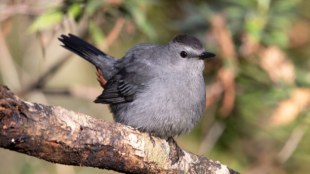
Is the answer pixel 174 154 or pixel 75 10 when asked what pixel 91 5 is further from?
pixel 174 154

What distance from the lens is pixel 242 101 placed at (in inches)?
199

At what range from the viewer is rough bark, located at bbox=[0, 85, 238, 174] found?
196 cm

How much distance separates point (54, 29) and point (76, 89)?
1.26m

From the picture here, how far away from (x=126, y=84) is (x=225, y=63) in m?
1.47

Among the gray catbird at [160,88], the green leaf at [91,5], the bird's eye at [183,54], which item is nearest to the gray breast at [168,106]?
the gray catbird at [160,88]

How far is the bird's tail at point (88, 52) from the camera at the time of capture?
4117mm

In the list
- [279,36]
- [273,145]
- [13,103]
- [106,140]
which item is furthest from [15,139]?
[273,145]

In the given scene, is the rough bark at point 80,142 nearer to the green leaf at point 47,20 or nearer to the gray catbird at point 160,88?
the gray catbird at point 160,88

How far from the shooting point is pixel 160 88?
338 cm

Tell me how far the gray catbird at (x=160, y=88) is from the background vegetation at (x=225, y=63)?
0.52 m

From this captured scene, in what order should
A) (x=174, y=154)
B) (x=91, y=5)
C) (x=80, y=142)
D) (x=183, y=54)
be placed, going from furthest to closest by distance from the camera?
1. (x=91, y=5)
2. (x=183, y=54)
3. (x=174, y=154)
4. (x=80, y=142)

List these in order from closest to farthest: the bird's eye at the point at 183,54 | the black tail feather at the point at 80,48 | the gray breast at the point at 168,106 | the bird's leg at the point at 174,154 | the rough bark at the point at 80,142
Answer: the rough bark at the point at 80,142, the bird's leg at the point at 174,154, the gray breast at the point at 168,106, the bird's eye at the point at 183,54, the black tail feather at the point at 80,48

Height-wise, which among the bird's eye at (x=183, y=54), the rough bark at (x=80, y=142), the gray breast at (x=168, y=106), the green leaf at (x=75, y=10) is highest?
the green leaf at (x=75, y=10)

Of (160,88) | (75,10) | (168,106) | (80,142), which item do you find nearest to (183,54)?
(160,88)
